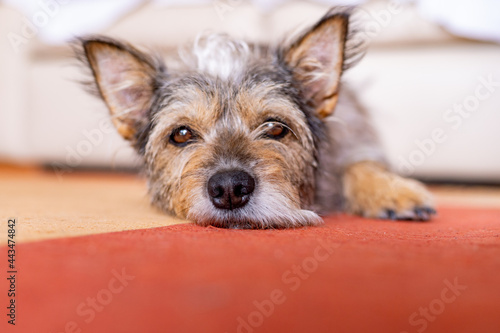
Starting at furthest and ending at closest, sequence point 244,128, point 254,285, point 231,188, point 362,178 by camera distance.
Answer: point 362,178 → point 244,128 → point 231,188 → point 254,285

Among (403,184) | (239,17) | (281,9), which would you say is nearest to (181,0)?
(239,17)

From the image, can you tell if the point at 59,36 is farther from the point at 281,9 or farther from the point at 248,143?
the point at 248,143

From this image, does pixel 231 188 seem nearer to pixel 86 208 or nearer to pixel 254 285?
pixel 254 285

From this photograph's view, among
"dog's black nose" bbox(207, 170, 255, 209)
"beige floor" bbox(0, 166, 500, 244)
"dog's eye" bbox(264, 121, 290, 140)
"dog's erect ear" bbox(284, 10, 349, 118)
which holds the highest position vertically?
"dog's erect ear" bbox(284, 10, 349, 118)

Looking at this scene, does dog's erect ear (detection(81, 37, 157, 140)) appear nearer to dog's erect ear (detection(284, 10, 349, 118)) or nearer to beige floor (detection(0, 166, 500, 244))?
beige floor (detection(0, 166, 500, 244))

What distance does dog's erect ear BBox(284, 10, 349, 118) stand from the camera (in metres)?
2.33

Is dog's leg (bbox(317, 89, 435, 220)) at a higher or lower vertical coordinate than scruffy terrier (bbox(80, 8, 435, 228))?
lower

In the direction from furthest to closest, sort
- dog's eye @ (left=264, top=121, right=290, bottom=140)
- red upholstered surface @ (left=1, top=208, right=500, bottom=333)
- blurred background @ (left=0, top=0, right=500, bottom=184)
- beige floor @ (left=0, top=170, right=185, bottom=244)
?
1. blurred background @ (left=0, top=0, right=500, bottom=184)
2. dog's eye @ (left=264, top=121, right=290, bottom=140)
3. beige floor @ (left=0, top=170, right=185, bottom=244)
4. red upholstered surface @ (left=1, top=208, right=500, bottom=333)

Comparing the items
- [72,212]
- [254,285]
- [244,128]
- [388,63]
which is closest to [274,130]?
[244,128]

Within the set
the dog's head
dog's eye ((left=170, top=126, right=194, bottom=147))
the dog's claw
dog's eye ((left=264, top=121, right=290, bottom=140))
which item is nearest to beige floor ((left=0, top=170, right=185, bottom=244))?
the dog's head

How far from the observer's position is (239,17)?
4.46 metres

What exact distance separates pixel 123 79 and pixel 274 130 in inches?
34.2

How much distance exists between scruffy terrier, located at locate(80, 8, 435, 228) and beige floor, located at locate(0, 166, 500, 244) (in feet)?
0.76

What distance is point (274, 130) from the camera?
2.31 metres
